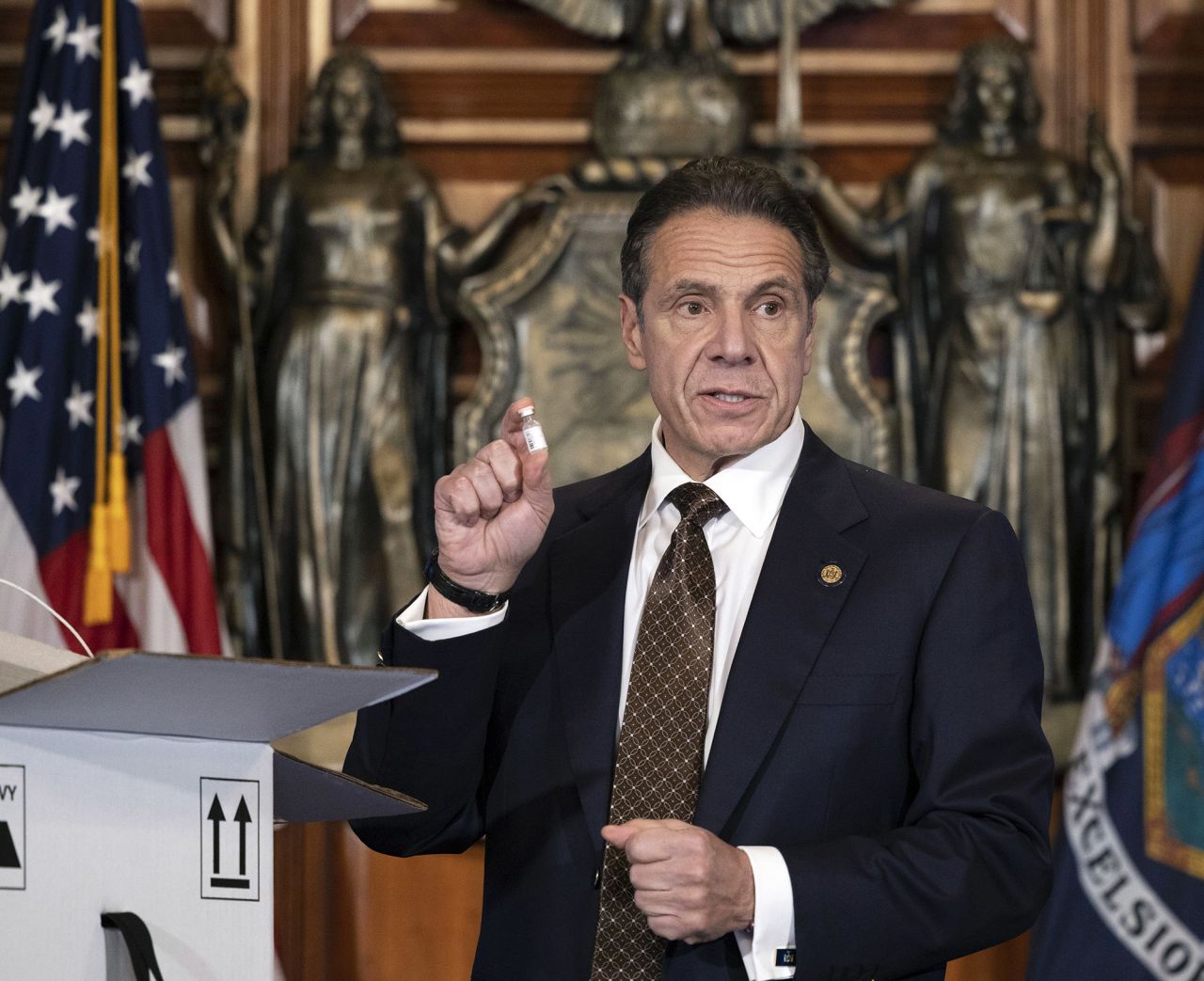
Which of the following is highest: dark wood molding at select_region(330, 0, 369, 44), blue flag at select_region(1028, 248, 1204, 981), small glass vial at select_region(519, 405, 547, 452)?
dark wood molding at select_region(330, 0, 369, 44)

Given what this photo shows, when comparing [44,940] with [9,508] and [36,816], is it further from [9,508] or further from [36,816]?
[9,508]

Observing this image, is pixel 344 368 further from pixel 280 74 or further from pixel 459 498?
pixel 459 498

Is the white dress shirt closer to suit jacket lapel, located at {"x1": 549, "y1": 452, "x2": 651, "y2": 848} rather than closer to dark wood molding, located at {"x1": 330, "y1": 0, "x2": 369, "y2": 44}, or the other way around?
suit jacket lapel, located at {"x1": 549, "y1": 452, "x2": 651, "y2": 848}

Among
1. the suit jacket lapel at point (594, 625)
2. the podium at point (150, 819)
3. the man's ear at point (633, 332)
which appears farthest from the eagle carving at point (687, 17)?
the podium at point (150, 819)

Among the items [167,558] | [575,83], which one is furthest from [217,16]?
[167,558]

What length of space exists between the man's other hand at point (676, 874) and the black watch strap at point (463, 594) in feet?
1.12

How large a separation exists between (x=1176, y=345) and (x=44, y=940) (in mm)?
3534

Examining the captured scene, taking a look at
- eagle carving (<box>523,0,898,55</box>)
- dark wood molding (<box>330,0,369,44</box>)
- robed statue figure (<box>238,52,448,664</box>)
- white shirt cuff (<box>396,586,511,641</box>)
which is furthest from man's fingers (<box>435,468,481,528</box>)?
dark wood molding (<box>330,0,369,44</box>)

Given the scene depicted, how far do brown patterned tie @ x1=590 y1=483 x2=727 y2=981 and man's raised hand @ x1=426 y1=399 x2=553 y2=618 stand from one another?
0.56ft

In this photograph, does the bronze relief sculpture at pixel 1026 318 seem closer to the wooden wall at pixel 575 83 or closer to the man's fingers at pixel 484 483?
the wooden wall at pixel 575 83

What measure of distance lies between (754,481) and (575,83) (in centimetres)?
268

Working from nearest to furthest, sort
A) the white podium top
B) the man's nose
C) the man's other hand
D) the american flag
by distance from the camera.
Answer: the white podium top, the man's other hand, the man's nose, the american flag

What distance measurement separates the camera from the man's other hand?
1485 mm

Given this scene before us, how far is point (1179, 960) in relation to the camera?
3453mm
